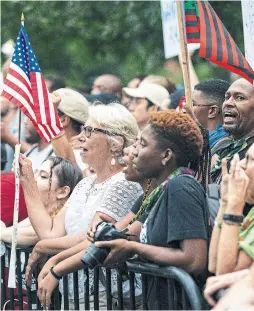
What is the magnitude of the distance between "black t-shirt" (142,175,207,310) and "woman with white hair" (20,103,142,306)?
3.32ft

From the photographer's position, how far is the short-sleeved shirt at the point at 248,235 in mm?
5977

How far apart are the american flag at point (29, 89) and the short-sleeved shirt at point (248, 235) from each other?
119 inches

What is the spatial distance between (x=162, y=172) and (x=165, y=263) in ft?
2.27

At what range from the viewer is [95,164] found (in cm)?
793

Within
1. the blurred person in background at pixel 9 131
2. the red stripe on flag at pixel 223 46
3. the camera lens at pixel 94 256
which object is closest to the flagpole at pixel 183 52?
the red stripe on flag at pixel 223 46

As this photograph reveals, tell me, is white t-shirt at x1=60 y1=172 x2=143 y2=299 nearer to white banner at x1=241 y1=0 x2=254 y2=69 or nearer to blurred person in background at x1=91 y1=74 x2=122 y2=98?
white banner at x1=241 y1=0 x2=254 y2=69

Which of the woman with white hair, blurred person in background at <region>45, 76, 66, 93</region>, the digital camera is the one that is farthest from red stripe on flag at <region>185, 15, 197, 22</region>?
blurred person in background at <region>45, 76, 66, 93</region>

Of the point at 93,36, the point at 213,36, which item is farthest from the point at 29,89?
the point at 93,36

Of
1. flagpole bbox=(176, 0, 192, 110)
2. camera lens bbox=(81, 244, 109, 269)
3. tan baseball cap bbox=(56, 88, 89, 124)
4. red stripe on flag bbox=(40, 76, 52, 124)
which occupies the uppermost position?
flagpole bbox=(176, 0, 192, 110)

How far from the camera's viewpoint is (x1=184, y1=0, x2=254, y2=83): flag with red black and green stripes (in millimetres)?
7828

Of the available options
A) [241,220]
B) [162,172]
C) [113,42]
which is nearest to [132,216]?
[162,172]

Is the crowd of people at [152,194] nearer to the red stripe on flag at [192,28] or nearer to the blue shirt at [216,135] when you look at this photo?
the blue shirt at [216,135]

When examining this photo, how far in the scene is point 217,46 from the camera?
798 cm

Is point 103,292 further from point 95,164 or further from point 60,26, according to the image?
point 60,26
